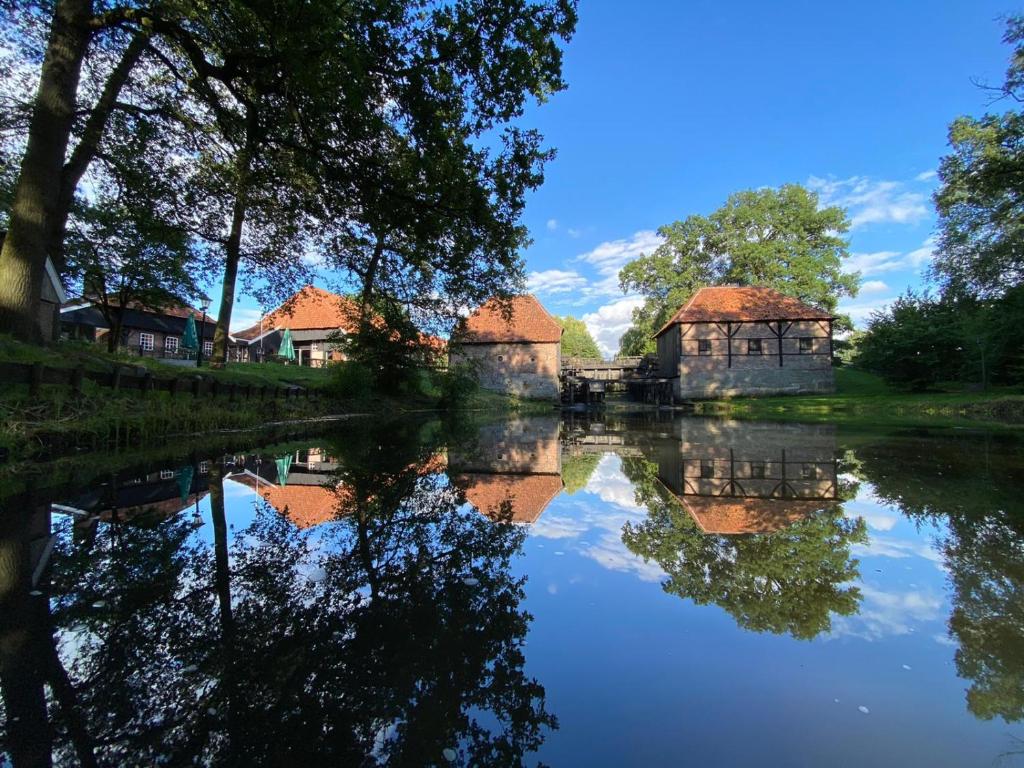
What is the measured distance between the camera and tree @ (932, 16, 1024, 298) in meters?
16.6

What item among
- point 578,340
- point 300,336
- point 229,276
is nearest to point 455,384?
point 229,276

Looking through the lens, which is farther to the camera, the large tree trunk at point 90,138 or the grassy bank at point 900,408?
the grassy bank at point 900,408

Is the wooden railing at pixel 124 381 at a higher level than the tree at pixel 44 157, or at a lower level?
lower

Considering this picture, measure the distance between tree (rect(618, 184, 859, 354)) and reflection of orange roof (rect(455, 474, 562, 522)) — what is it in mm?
38474

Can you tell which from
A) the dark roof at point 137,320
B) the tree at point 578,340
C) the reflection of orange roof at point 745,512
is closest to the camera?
the reflection of orange roof at point 745,512

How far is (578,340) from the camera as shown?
98.9 m

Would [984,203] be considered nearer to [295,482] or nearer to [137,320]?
[295,482]

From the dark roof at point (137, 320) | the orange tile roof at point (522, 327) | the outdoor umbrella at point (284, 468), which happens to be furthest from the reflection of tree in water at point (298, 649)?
the orange tile roof at point (522, 327)

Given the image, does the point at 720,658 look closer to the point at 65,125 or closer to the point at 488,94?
the point at 488,94

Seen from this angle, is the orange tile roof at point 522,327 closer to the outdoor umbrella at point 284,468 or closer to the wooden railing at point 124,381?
the wooden railing at point 124,381

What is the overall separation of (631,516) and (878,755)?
9.57 ft

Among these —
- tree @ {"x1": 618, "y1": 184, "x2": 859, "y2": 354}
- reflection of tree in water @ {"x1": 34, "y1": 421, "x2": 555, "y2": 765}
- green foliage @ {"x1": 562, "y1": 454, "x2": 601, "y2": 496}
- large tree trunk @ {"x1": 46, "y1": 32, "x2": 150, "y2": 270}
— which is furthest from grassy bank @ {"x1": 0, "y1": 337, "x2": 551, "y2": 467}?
tree @ {"x1": 618, "y1": 184, "x2": 859, "y2": 354}

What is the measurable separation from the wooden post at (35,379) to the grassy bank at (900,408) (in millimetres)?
19762

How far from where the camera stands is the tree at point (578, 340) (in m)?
95.4
